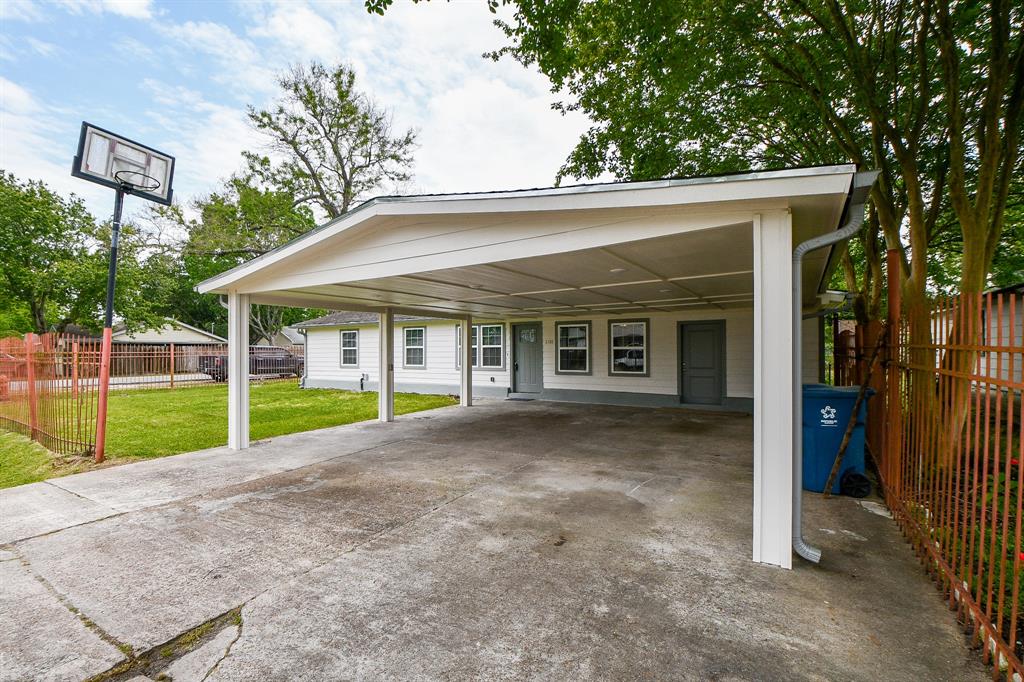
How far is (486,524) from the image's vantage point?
12.0 ft

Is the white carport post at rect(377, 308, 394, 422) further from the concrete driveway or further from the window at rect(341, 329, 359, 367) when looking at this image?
the window at rect(341, 329, 359, 367)

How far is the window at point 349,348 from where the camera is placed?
15.7 metres

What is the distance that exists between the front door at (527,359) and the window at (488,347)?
457 millimetres

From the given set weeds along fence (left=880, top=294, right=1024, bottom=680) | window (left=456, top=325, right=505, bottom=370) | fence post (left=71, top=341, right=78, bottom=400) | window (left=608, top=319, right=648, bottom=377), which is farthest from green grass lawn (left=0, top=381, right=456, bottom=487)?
weeds along fence (left=880, top=294, right=1024, bottom=680)

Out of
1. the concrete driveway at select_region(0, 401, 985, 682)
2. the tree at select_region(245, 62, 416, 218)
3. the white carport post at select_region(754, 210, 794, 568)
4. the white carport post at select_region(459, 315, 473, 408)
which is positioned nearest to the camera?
the concrete driveway at select_region(0, 401, 985, 682)

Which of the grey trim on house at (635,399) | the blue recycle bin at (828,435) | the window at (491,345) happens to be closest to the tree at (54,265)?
the window at (491,345)

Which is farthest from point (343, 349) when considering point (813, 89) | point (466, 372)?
point (813, 89)

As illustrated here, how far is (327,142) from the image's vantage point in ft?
63.9

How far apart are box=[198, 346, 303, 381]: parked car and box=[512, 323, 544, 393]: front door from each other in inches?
476

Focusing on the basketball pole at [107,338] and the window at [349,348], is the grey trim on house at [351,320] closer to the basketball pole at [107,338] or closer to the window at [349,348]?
the window at [349,348]

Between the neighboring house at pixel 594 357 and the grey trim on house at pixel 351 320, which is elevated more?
the grey trim on house at pixel 351 320

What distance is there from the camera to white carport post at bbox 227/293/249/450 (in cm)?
638

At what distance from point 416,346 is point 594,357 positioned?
612cm

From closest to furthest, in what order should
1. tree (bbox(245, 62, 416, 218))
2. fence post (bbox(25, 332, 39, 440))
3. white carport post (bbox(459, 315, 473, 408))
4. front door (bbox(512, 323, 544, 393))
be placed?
fence post (bbox(25, 332, 39, 440)) → white carport post (bbox(459, 315, 473, 408)) → front door (bbox(512, 323, 544, 393)) → tree (bbox(245, 62, 416, 218))
